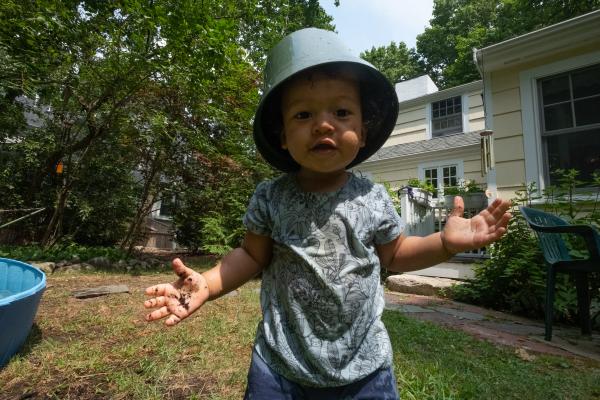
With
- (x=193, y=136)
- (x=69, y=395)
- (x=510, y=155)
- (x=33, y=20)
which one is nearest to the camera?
(x=69, y=395)

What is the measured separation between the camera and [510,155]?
5406mm

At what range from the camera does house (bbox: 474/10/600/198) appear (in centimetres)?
494

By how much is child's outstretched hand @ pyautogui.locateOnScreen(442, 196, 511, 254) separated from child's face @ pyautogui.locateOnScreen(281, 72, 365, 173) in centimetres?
40

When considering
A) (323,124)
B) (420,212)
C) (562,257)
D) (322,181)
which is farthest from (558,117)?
(323,124)

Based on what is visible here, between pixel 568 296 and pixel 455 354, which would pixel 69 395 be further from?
pixel 568 296

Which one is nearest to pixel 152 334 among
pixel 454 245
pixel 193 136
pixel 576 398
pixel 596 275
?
pixel 454 245

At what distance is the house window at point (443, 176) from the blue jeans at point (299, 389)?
9.36m

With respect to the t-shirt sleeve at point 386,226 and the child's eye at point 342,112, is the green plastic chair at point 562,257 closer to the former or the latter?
the t-shirt sleeve at point 386,226

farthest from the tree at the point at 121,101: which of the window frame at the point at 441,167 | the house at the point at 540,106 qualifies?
the window frame at the point at 441,167

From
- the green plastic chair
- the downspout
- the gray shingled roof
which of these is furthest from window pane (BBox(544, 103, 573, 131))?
the gray shingled roof

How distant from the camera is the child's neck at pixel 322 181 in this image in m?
1.25

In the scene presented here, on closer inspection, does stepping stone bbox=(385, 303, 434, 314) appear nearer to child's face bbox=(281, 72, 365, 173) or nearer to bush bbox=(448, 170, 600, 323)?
bush bbox=(448, 170, 600, 323)

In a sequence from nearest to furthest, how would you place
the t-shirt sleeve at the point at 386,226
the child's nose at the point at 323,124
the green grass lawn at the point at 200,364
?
the child's nose at the point at 323,124 < the t-shirt sleeve at the point at 386,226 < the green grass lawn at the point at 200,364

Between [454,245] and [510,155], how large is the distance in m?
5.16
